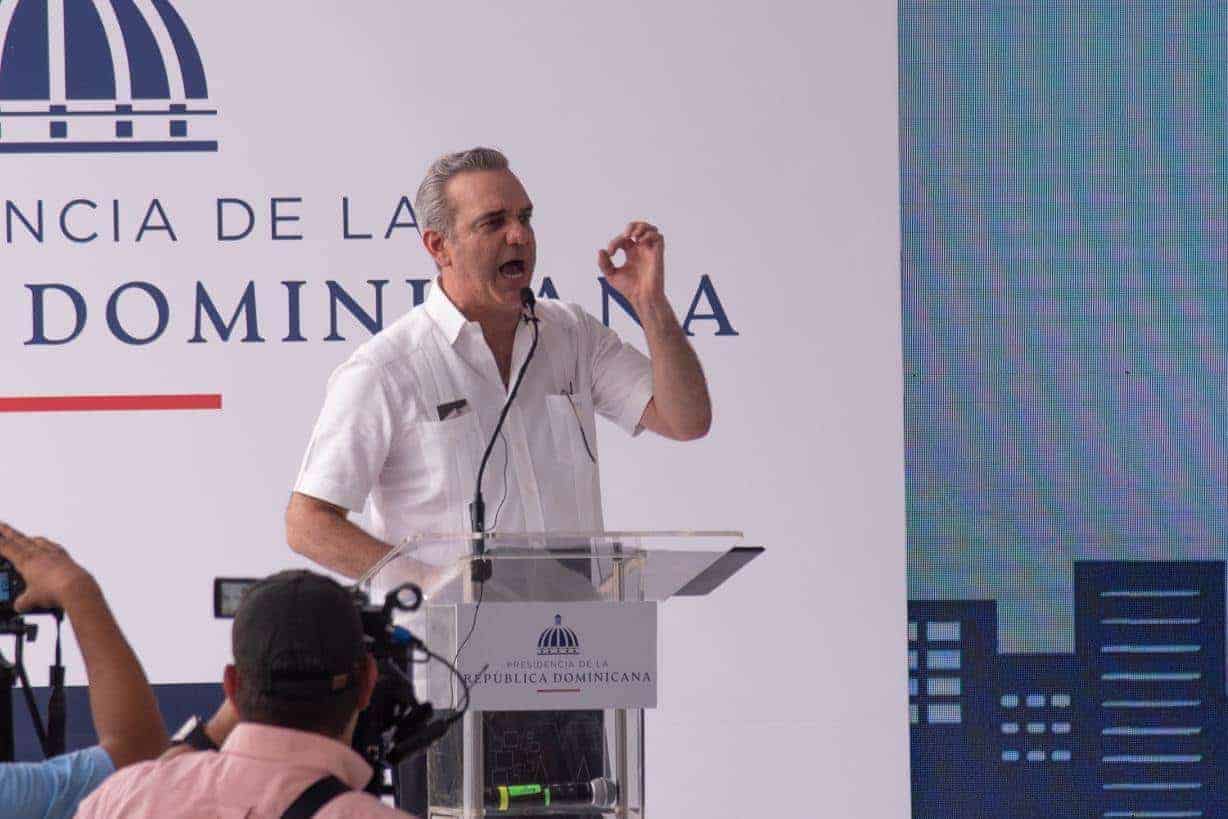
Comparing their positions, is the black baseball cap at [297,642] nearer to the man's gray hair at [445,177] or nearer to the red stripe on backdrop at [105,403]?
the man's gray hair at [445,177]

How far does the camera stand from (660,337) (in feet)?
12.5

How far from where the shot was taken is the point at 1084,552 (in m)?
5.30

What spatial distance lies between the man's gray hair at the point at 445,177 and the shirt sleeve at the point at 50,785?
186 centimetres

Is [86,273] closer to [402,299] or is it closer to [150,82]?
[150,82]

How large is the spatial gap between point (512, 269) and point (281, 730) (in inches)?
76.3

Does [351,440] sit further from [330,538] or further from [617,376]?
[617,376]

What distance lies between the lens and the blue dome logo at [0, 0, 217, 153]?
529 centimetres

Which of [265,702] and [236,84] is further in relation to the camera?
[236,84]

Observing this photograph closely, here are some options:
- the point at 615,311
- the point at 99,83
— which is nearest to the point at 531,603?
the point at 615,311

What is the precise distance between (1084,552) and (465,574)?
2867 mm

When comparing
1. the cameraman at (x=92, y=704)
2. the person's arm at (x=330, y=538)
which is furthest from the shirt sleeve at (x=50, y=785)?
the person's arm at (x=330, y=538)

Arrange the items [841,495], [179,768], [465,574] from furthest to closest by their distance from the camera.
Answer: [841,495]
[465,574]
[179,768]

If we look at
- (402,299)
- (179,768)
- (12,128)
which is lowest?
(179,768)

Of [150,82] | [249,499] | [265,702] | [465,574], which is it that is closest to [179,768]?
[265,702]
